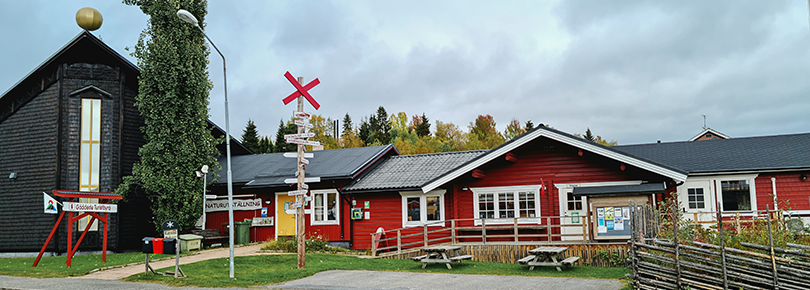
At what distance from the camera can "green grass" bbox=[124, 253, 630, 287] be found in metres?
13.3

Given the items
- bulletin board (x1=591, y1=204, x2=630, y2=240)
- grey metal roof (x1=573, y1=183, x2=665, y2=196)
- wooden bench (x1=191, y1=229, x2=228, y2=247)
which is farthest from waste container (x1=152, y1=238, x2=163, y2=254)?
grey metal roof (x1=573, y1=183, x2=665, y2=196)

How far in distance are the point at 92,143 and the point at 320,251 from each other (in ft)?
30.6

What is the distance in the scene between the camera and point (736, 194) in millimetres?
19828

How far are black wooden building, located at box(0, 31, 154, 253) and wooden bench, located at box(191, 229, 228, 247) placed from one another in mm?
2202

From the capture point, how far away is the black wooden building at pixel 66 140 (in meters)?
21.0

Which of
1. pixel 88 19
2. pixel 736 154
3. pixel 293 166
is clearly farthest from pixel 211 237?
pixel 736 154

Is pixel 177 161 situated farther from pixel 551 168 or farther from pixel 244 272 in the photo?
pixel 551 168

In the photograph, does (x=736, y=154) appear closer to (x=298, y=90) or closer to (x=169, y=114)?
(x=298, y=90)

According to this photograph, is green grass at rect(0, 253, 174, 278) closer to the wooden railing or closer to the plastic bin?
the plastic bin

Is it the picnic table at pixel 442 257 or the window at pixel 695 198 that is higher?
the window at pixel 695 198

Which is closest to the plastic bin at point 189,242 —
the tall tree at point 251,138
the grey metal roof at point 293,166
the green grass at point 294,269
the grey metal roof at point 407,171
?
the grey metal roof at point 293,166

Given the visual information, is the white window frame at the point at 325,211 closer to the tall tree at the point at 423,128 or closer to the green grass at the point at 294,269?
the green grass at the point at 294,269

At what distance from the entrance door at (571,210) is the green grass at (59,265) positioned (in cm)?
1297

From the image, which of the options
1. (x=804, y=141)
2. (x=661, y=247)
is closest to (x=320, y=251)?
(x=661, y=247)
